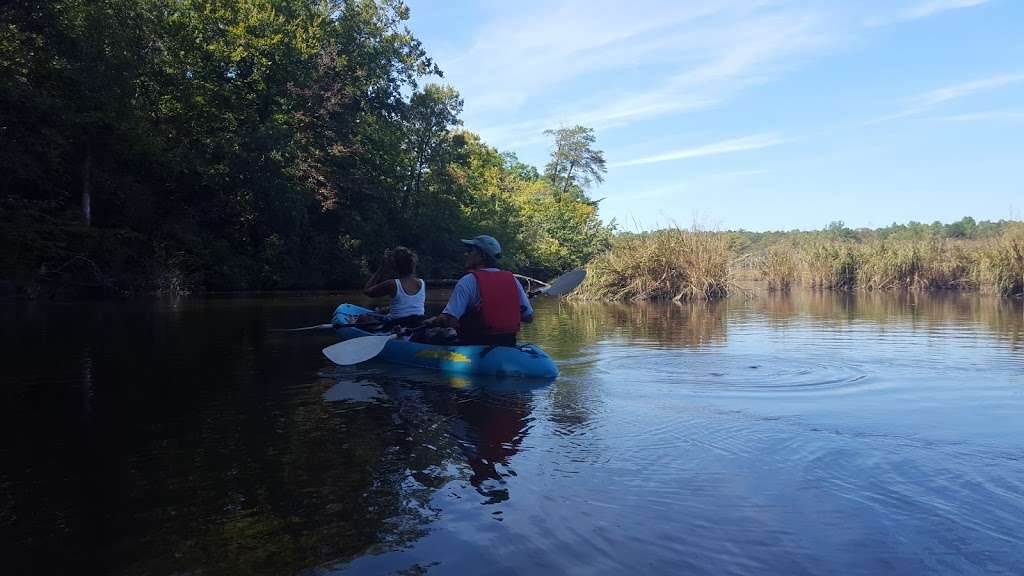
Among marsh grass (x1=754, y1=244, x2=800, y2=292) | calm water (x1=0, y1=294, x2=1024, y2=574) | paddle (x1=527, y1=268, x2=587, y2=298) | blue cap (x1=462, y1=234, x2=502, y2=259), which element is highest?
marsh grass (x1=754, y1=244, x2=800, y2=292)

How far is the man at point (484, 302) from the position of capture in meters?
7.05

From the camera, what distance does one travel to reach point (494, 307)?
23.7 ft

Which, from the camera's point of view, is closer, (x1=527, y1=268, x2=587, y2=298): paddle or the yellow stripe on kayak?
the yellow stripe on kayak

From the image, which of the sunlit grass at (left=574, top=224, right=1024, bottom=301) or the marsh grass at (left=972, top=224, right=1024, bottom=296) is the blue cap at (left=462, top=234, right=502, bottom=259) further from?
the marsh grass at (left=972, top=224, right=1024, bottom=296)

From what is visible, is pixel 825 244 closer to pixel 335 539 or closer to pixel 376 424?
pixel 376 424

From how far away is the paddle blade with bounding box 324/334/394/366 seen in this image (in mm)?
7418

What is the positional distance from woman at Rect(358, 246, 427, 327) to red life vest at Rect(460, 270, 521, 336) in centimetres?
122

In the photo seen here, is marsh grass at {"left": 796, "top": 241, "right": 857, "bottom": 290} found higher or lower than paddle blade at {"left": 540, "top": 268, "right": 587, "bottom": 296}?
higher

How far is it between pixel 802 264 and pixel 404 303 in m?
21.3

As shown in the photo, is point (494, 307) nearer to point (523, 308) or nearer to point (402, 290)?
point (523, 308)

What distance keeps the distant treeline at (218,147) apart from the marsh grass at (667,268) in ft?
41.7

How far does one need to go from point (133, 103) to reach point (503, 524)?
2534 cm

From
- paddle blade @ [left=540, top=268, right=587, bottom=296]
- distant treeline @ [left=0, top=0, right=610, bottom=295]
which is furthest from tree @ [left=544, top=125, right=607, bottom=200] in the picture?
paddle blade @ [left=540, top=268, right=587, bottom=296]

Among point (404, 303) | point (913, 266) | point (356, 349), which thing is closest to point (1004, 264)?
point (913, 266)
